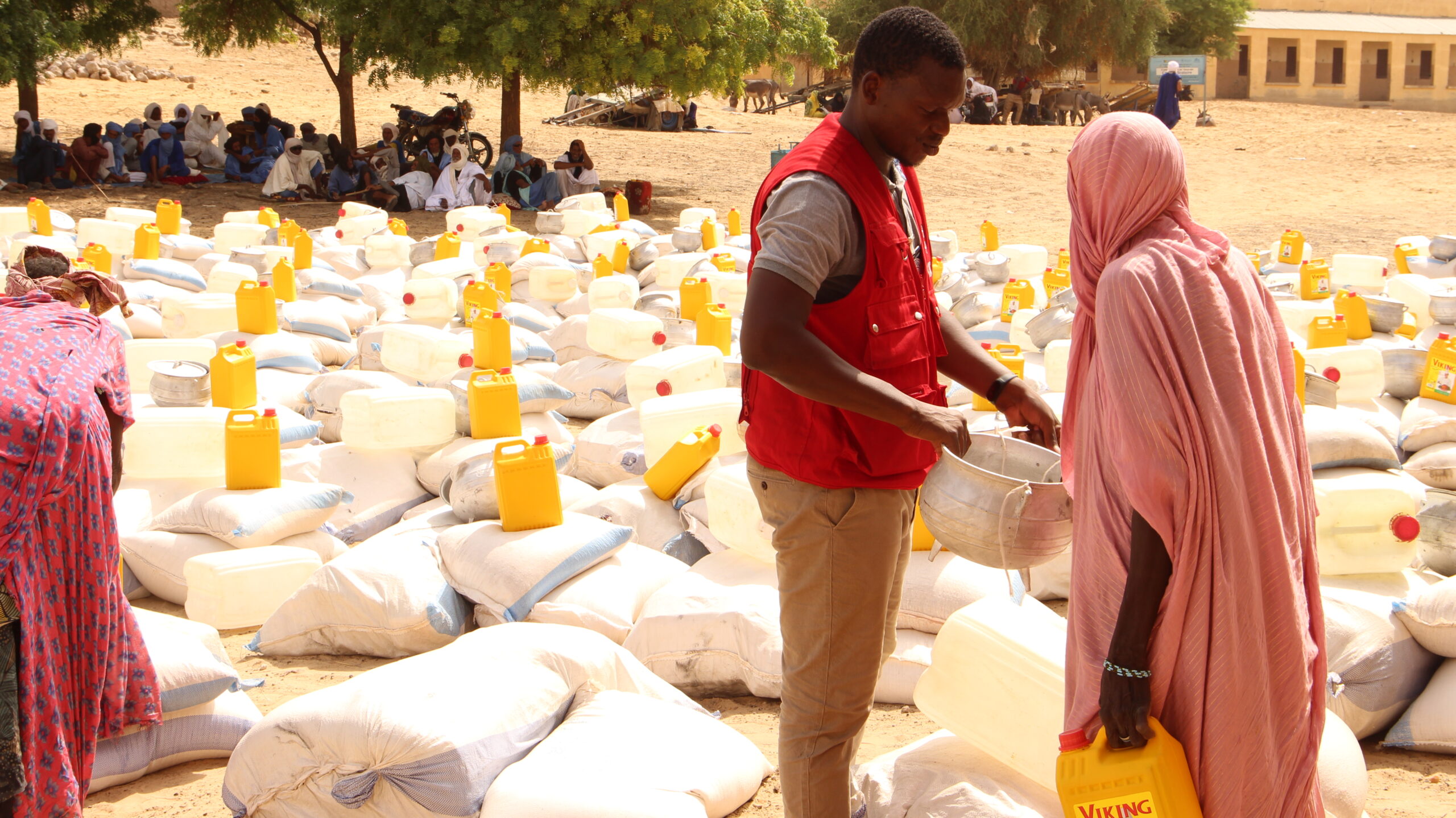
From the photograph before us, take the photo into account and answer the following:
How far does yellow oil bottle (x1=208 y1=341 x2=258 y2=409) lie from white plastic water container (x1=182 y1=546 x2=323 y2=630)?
0.98 metres

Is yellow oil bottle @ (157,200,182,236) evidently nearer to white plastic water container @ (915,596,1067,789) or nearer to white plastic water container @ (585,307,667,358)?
white plastic water container @ (585,307,667,358)

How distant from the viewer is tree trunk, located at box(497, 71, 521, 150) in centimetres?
1318

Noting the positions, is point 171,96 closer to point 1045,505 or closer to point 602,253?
point 602,253

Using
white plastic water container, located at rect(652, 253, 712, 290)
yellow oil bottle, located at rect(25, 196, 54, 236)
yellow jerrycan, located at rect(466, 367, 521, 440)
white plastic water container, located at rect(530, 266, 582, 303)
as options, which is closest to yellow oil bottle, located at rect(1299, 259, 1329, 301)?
white plastic water container, located at rect(652, 253, 712, 290)

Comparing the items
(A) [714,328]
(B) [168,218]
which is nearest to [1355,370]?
(A) [714,328]

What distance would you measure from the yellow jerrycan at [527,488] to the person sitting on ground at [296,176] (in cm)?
1073

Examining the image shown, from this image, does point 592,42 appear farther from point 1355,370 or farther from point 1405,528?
point 1405,528

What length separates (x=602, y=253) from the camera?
7523mm

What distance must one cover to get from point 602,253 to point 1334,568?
17.4 feet

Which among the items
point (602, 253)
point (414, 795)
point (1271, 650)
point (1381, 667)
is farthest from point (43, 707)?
point (602, 253)

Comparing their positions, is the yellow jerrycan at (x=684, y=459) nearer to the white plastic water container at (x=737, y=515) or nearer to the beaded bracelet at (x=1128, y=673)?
the white plastic water container at (x=737, y=515)

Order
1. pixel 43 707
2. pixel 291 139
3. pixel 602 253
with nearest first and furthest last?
pixel 43 707 < pixel 602 253 < pixel 291 139

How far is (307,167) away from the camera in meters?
12.9

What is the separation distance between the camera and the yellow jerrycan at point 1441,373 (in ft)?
13.4
